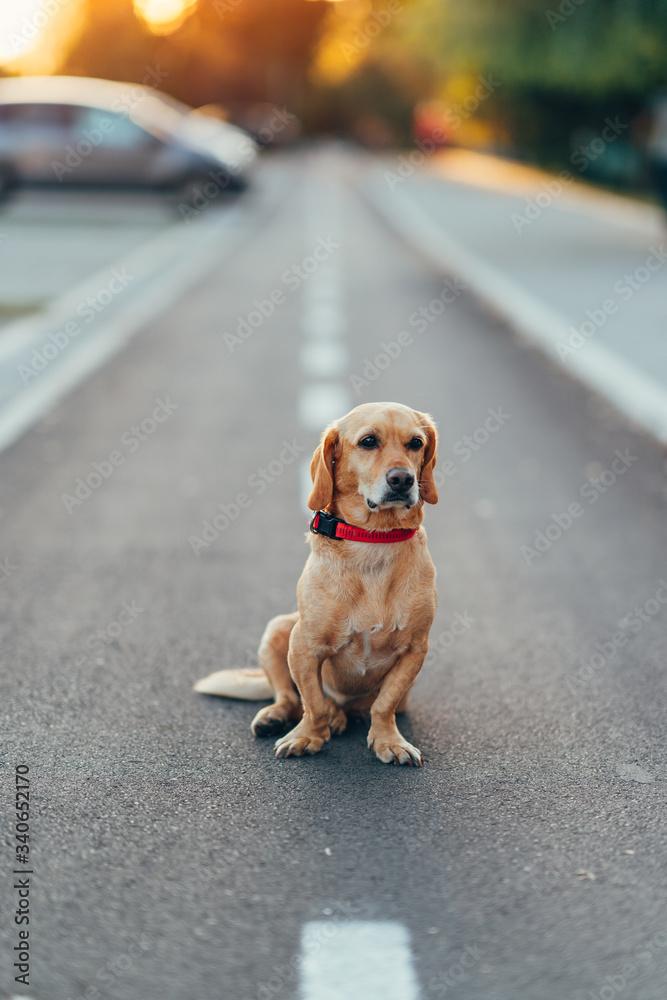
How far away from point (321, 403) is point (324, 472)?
6.00 metres

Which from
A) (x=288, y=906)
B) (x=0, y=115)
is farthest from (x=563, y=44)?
(x=288, y=906)

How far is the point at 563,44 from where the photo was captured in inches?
835

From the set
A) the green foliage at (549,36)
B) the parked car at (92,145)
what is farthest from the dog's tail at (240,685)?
the parked car at (92,145)

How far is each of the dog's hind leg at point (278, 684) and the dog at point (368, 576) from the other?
13 centimetres

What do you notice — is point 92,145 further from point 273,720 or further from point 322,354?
point 273,720

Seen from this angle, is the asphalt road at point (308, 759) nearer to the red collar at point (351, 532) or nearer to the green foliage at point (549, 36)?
the red collar at point (351, 532)

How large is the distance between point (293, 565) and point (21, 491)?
2216 millimetres

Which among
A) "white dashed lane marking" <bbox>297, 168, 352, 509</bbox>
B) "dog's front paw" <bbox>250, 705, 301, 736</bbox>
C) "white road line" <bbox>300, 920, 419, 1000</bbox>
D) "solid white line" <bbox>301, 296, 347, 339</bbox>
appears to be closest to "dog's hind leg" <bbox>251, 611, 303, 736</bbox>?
"dog's front paw" <bbox>250, 705, 301, 736</bbox>

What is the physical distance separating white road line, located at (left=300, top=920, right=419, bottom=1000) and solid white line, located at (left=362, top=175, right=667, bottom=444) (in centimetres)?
631

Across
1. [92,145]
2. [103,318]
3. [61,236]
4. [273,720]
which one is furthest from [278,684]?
[92,145]

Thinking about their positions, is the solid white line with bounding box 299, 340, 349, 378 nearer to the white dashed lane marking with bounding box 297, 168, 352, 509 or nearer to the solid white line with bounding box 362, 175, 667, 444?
the white dashed lane marking with bounding box 297, 168, 352, 509

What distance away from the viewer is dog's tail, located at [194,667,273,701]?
4289 mm

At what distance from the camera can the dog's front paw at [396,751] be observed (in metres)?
3.82

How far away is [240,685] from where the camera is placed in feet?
14.1
